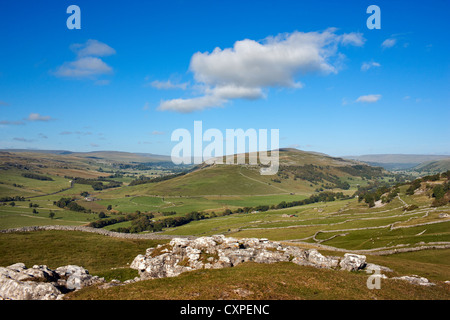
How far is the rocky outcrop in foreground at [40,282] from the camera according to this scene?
21578 mm

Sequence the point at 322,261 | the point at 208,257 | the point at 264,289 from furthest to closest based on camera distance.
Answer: the point at 322,261, the point at 208,257, the point at 264,289

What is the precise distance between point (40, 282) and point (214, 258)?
20.8 m

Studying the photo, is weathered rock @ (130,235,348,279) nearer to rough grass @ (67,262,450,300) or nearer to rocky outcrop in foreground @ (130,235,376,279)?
rocky outcrop in foreground @ (130,235,376,279)

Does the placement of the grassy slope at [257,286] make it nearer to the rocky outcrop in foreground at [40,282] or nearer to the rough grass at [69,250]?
the rough grass at [69,250]

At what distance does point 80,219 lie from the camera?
177500 mm

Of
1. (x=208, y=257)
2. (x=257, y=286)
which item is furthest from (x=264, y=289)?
(x=208, y=257)

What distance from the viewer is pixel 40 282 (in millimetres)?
24047

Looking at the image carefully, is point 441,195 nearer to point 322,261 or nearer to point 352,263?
point 352,263

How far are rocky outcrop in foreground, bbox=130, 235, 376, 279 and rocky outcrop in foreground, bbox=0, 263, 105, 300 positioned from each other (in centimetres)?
788

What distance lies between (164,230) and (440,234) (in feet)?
423

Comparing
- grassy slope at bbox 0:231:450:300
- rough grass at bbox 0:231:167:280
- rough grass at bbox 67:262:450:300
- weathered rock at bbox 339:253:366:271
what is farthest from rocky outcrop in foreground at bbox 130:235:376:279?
rough grass at bbox 67:262:450:300

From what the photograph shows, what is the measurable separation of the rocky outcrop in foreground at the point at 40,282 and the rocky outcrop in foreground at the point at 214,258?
7875 millimetres

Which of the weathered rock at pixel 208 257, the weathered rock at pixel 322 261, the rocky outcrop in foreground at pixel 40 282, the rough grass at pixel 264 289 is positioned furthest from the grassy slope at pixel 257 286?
the weathered rock at pixel 322 261
